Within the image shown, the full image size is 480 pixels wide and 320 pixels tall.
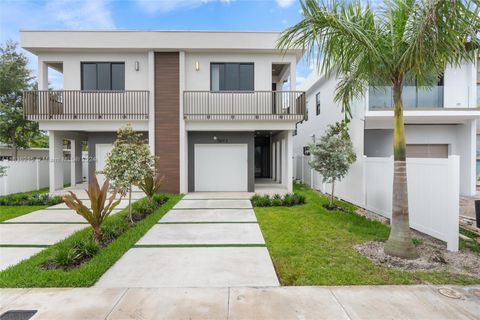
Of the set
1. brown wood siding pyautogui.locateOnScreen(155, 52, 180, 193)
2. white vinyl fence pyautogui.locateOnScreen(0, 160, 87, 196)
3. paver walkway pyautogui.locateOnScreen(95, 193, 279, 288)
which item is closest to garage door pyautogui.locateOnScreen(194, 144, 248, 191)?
brown wood siding pyautogui.locateOnScreen(155, 52, 180, 193)

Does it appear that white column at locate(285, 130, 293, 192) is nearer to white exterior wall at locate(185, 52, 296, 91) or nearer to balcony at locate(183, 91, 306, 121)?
balcony at locate(183, 91, 306, 121)

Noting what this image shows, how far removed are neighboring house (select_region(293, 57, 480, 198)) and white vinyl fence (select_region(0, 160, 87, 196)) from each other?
1519 centimetres

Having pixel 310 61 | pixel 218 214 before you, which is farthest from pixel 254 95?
pixel 310 61

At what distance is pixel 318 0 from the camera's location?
4195 millimetres

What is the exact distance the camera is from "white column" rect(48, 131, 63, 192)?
1199cm

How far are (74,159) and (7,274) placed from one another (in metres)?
12.0

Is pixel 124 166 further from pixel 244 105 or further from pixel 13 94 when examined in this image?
pixel 13 94

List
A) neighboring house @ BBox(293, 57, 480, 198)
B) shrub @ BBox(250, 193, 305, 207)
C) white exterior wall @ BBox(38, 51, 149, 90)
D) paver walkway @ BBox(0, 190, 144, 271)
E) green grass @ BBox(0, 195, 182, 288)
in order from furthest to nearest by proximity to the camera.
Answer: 1. white exterior wall @ BBox(38, 51, 149, 90)
2. neighboring house @ BBox(293, 57, 480, 198)
3. shrub @ BBox(250, 193, 305, 207)
4. paver walkway @ BBox(0, 190, 144, 271)
5. green grass @ BBox(0, 195, 182, 288)

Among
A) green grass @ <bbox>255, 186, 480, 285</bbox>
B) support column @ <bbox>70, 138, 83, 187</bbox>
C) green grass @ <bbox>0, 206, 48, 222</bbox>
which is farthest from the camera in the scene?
support column @ <bbox>70, 138, 83, 187</bbox>

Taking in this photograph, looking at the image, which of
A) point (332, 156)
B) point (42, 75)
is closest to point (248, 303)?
point (332, 156)

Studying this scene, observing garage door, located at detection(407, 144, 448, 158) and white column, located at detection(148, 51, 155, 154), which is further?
garage door, located at detection(407, 144, 448, 158)

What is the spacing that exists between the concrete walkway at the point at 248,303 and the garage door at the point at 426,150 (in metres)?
10.8

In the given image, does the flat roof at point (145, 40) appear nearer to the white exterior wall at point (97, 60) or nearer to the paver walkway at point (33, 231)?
the white exterior wall at point (97, 60)

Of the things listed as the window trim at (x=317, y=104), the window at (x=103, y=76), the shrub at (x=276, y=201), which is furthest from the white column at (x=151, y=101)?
the window trim at (x=317, y=104)
